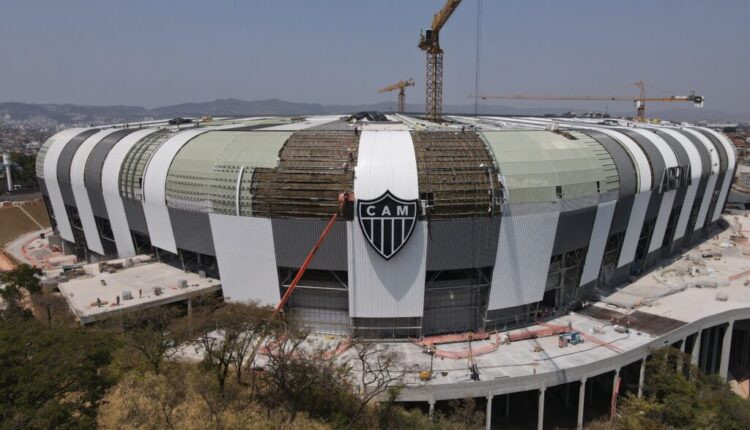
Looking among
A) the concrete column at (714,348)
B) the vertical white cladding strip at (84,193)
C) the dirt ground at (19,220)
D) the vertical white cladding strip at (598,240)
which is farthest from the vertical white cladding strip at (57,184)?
the concrete column at (714,348)

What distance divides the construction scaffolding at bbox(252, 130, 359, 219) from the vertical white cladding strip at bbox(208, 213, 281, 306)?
2.18 metres

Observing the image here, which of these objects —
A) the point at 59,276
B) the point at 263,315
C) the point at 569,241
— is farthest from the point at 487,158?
the point at 59,276

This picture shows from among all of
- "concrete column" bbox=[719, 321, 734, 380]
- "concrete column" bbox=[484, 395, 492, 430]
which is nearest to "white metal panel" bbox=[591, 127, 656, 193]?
"concrete column" bbox=[719, 321, 734, 380]

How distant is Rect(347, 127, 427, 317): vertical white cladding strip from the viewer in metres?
43.0

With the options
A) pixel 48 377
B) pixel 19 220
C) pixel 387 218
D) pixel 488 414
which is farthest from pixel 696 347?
pixel 19 220

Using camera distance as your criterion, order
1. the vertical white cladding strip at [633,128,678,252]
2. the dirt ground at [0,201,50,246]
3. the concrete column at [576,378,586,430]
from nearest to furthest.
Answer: the concrete column at [576,378,586,430] < the vertical white cladding strip at [633,128,678,252] < the dirt ground at [0,201,50,246]

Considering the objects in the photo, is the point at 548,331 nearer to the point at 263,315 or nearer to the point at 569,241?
the point at 569,241

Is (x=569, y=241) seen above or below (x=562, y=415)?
above

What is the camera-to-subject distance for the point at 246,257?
47125mm

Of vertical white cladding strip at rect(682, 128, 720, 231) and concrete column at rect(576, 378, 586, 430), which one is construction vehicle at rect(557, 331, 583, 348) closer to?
concrete column at rect(576, 378, 586, 430)

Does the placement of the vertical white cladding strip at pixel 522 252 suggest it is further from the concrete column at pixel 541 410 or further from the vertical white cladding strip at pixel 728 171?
the vertical white cladding strip at pixel 728 171

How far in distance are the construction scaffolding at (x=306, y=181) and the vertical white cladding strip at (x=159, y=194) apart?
14.1 m

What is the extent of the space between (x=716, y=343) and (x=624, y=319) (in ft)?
49.8

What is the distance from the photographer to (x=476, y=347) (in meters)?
44.6
